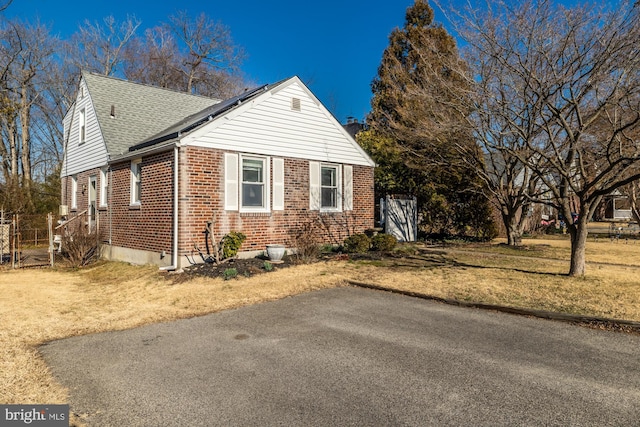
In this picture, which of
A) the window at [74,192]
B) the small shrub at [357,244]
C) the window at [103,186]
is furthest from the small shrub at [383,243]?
the window at [74,192]

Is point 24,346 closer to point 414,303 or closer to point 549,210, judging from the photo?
point 414,303

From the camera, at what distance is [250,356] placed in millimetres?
4539

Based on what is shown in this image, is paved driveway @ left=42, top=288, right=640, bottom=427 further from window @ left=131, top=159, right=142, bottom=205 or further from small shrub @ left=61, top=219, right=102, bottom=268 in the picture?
small shrub @ left=61, top=219, right=102, bottom=268

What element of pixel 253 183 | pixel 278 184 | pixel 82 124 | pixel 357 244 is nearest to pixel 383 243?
pixel 357 244

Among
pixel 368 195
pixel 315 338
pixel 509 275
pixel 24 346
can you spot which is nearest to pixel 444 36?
pixel 368 195

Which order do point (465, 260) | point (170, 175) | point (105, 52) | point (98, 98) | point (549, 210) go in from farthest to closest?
1. point (549, 210)
2. point (105, 52)
3. point (98, 98)
4. point (465, 260)
5. point (170, 175)

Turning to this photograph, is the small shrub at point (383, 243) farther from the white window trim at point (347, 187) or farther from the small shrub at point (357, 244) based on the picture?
the white window trim at point (347, 187)

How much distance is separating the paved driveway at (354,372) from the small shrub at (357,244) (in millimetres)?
6660

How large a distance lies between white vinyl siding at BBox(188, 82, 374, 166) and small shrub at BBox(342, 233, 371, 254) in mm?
2767

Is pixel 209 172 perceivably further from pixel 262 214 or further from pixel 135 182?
pixel 135 182

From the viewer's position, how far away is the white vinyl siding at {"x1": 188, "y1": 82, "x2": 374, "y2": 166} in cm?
1091

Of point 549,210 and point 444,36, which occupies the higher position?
point 444,36

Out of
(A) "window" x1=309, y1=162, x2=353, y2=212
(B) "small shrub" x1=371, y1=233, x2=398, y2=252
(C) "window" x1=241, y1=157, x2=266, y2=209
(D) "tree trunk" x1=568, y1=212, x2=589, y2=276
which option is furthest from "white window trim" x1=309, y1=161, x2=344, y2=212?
(D) "tree trunk" x1=568, y1=212, x2=589, y2=276

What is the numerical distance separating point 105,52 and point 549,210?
36.4m
